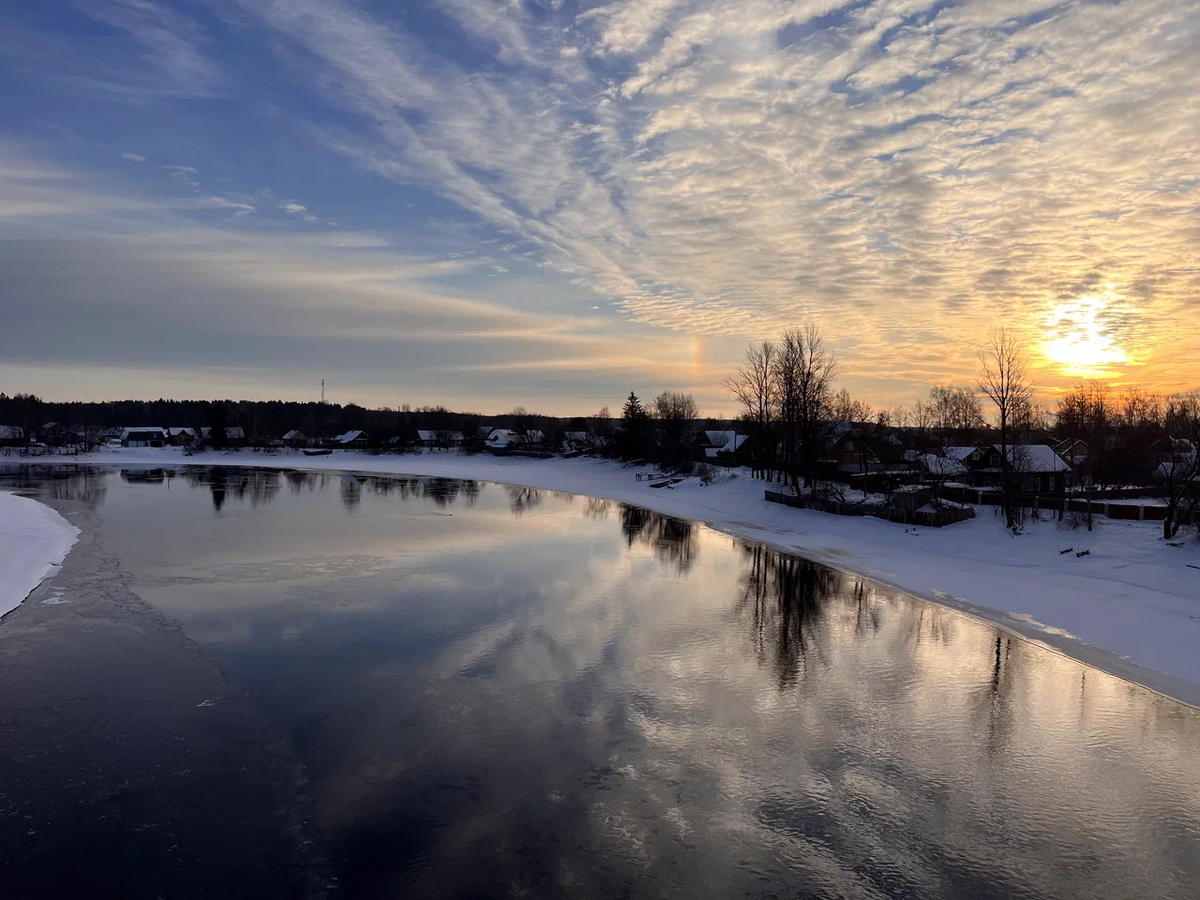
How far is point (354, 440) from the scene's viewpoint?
12269 cm

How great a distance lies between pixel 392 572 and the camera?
23906 mm

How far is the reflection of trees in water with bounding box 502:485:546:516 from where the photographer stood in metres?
45.3

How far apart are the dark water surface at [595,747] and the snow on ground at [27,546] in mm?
1111

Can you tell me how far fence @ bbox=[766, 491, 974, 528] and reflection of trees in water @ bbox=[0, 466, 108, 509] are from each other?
131 feet

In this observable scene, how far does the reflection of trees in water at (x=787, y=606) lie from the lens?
16438mm

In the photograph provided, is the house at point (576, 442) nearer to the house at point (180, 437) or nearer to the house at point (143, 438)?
the house at point (180, 437)

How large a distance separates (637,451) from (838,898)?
226 ft

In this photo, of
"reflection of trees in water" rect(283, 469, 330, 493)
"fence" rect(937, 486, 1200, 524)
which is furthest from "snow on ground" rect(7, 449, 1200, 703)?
"reflection of trees in water" rect(283, 469, 330, 493)

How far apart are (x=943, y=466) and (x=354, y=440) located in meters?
99.1

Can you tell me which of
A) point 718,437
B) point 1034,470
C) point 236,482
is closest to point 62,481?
point 236,482

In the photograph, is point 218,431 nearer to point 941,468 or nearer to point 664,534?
point 664,534

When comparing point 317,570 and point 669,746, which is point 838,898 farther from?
point 317,570

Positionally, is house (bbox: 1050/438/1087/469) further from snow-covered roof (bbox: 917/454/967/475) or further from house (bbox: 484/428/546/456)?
house (bbox: 484/428/546/456)

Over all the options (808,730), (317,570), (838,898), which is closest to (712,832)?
(838,898)
